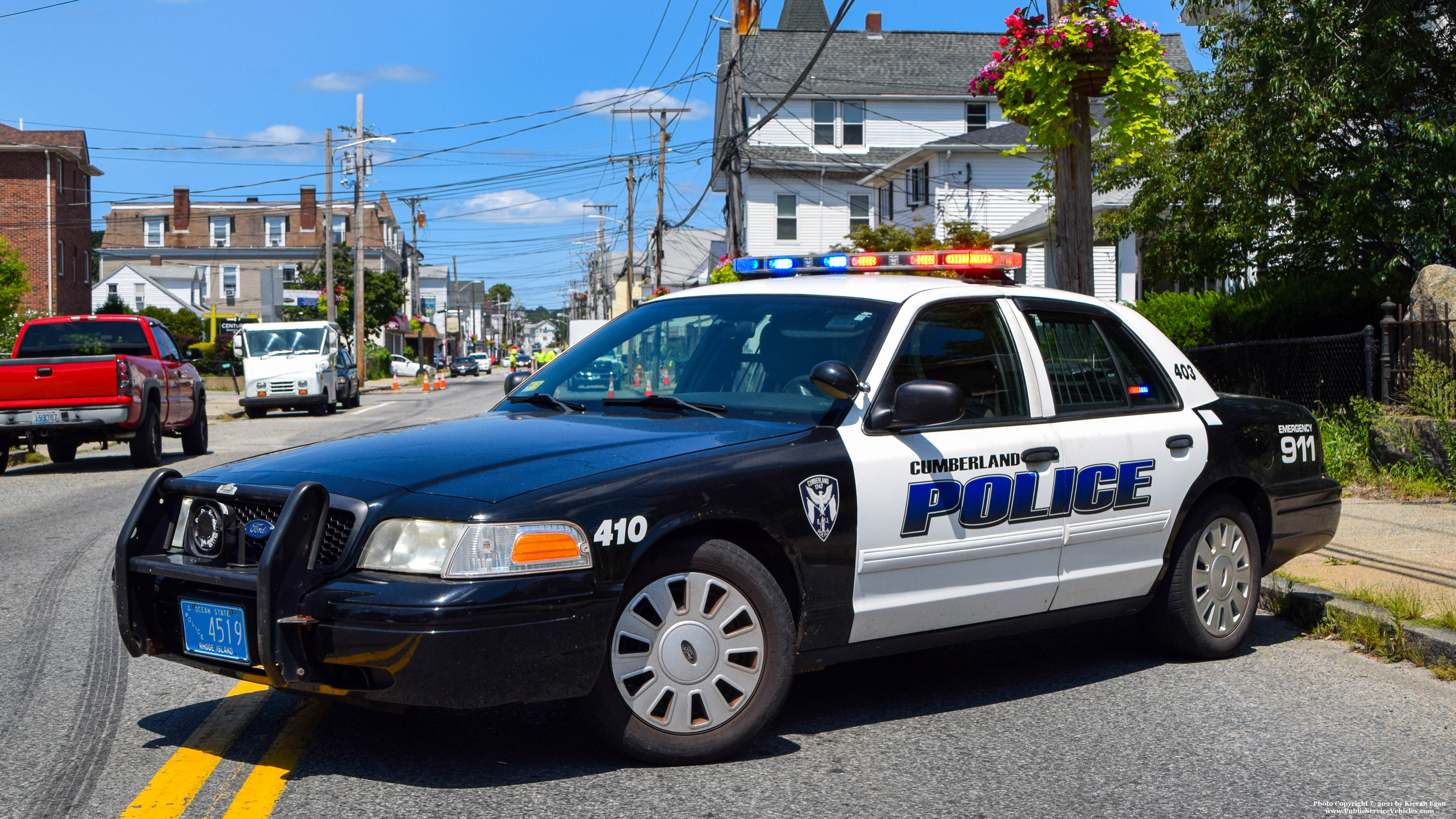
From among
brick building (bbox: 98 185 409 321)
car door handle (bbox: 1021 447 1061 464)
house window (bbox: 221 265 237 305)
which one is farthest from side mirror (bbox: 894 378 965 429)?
house window (bbox: 221 265 237 305)

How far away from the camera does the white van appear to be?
28.7 metres

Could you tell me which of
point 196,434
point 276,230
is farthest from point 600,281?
point 196,434

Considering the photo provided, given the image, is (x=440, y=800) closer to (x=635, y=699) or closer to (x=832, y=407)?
(x=635, y=699)

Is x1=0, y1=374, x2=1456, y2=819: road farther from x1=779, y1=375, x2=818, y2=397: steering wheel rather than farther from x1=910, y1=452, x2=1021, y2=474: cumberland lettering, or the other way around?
x1=779, y1=375, x2=818, y2=397: steering wheel

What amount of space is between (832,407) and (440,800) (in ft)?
6.22

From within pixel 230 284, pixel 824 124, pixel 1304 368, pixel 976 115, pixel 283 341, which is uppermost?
pixel 976 115

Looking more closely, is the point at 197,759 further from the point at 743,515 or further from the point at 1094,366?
the point at 1094,366

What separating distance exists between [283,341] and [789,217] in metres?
20.4

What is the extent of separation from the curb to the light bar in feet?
6.94

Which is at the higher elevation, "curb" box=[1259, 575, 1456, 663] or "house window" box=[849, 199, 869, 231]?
"house window" box=[849, 199, 869, 231]

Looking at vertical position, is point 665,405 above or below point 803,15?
below

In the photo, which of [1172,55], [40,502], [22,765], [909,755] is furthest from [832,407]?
[1172,55]

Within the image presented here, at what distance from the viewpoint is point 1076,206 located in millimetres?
11234

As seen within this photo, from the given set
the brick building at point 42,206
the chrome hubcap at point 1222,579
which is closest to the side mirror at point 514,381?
the chrome hubcap at point 1222,579
